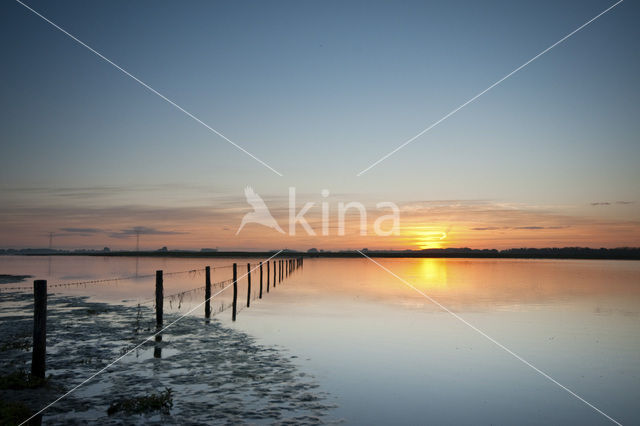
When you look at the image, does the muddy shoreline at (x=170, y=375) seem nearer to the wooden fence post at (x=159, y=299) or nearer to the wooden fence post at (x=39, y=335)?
the wooden fence post at (x=39, y=335)

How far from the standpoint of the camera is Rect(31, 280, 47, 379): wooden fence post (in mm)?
11464

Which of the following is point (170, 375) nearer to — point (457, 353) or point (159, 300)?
point (159, 300)

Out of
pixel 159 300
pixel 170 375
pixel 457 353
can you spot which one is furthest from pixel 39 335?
pixel 457 353

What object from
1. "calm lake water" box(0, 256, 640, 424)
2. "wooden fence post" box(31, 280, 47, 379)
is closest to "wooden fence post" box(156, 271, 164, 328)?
"calm lake water" box(0, 256, 640, 424)

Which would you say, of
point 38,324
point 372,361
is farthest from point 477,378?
point 38,324

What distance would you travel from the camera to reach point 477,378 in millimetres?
13945

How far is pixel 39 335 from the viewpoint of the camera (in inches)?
463

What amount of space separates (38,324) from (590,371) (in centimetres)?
1560

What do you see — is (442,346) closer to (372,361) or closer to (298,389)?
(372,361)

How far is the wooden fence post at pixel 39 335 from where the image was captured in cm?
1146

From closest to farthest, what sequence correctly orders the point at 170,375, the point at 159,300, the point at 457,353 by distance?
the point at 170,375 < the point at 457,353 < the point at 159,300

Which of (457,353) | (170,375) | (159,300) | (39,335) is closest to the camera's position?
(39,335)

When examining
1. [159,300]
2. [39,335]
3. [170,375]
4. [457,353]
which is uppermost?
[39,335]

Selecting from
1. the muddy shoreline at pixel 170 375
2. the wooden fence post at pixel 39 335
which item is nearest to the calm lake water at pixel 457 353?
the muddy shoreline at pixel 170 375
